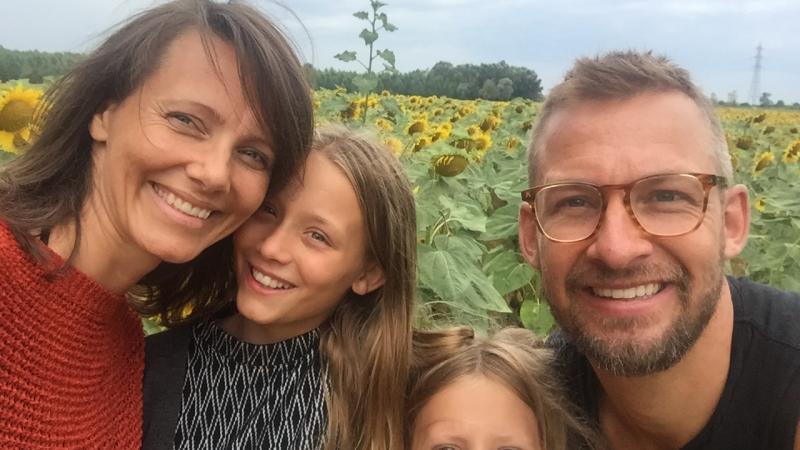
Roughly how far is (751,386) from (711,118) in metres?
0.58

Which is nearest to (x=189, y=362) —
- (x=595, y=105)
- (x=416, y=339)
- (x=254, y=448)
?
(x=254, y=448)

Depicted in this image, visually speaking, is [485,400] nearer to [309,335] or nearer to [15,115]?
[309,335]

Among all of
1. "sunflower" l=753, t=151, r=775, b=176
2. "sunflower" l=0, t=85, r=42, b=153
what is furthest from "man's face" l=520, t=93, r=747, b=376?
"sunflower" l=753, t=151, r=775, b=176

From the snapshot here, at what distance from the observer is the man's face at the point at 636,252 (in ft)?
5.49

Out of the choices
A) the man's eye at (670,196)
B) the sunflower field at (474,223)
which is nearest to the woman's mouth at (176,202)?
the sunflower field at (474,223)

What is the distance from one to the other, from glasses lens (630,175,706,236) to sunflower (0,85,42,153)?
152 cm

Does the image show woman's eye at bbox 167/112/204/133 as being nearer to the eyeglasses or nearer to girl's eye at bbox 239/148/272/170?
girl's eye at bbox 239/148/272/170

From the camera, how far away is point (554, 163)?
1.81 m

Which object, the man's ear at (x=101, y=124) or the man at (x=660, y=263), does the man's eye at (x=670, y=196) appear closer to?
the man at (x=660, y=263)

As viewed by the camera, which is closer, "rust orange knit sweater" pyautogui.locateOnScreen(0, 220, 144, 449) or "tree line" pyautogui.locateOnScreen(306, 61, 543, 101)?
"rust orange knit sweater" pyautogui.locateOnScreen(0, 220, 144, 449)

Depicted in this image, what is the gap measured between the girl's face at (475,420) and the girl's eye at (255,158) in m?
0.64

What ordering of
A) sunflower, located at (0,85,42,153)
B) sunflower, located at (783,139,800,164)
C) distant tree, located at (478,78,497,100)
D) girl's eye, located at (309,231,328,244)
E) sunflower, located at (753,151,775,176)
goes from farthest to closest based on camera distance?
distant tree, located at (478,78,497,100)
sunflower, located at (783,139,800,164)
sunflower, located at (753,151,775,176)
sunflower, located at (0,85,42,153)
girl's eye, located at (309,231,328,244)

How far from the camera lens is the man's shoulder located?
1.74 metres

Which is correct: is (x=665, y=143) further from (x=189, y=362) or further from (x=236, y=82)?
(x=189, y=362)
